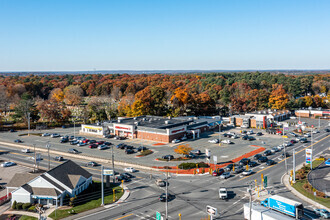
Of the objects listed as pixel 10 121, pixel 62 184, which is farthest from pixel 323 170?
pixel 10 121

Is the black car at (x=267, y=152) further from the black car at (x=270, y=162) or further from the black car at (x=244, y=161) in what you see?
the black car at (x=244, y=161)

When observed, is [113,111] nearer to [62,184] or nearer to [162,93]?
[162,93]

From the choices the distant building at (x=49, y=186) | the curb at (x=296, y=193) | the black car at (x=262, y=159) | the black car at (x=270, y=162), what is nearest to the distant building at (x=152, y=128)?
the black car at (x=262, y=159)

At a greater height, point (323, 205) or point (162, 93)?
point (162, 93)

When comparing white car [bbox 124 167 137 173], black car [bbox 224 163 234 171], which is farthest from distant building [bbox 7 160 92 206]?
black car [bbox 224 163 234 171]

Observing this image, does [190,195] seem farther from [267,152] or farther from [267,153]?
[267,152]
